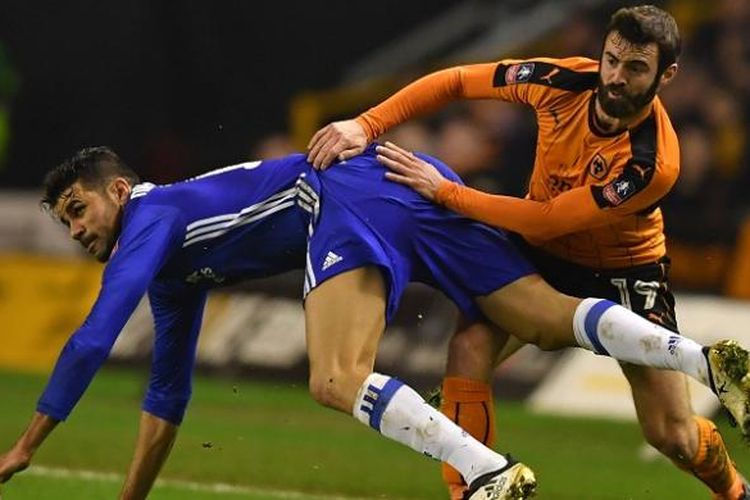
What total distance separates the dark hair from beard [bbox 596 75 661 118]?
0.09 meters

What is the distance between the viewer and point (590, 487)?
376 inches

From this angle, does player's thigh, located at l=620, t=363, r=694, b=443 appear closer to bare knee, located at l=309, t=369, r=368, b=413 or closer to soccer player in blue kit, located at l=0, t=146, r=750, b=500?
soccer player in blue kit, located at l=0, t=146, r=750, b=500

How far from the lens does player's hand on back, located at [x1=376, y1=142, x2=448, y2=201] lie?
7.26 meters

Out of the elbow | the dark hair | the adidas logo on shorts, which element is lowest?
the elbow

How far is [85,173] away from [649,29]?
214cm

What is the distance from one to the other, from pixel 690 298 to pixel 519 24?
15.9 feet

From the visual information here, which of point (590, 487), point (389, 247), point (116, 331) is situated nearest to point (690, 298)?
point (590, 487)

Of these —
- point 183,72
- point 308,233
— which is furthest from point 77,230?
point 183,72

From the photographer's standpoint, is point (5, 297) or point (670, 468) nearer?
point (670, 468)

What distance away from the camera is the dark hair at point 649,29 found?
696 cm

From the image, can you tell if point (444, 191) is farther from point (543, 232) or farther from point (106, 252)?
point (106, 252)

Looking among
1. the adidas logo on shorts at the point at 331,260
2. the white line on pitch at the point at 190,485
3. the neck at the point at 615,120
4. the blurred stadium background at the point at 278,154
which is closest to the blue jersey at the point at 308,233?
the adidas logo on shorts at the point at 331,260

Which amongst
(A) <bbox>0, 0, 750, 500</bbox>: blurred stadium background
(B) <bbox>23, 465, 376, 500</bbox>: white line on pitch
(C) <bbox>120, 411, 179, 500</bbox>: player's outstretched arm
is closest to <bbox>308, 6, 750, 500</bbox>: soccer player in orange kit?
(C) <bbox>120, 411, 179, 500</bbox>: player's outstretched arm

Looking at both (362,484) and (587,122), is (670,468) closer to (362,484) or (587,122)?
(362,484)
